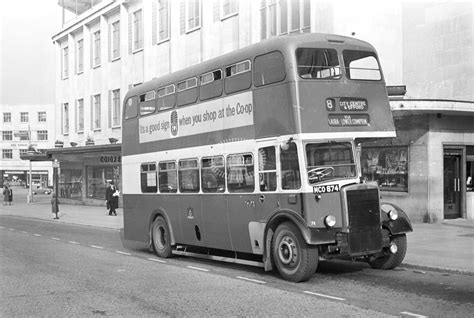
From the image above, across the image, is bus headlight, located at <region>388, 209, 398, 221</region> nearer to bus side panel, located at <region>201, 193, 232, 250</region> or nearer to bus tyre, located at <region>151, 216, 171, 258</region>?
bus side panel, located at <region>201, 193, 232, 250</region>

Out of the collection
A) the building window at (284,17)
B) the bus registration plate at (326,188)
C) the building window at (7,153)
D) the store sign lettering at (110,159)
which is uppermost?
the building window at (284,17)

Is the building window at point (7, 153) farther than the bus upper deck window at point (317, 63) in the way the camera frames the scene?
Yes

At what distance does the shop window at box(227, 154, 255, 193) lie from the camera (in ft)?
33.2

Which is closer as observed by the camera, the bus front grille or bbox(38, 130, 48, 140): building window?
the bus front grille

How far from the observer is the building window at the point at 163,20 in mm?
32156

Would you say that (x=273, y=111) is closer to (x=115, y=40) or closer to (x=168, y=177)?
(x=168, y=177)

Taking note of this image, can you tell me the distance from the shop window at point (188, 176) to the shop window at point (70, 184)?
30.3 metres

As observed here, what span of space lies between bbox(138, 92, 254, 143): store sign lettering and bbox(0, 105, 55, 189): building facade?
88.1 meters

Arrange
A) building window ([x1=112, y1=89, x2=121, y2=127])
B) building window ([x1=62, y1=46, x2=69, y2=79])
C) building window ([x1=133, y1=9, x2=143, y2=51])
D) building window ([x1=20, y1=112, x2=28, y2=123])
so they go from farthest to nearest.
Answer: building window ([x1=20, y1=112, x2=28, y2=123]) → building window ([x1=62, y1=46, x2=69, y2=79]) → building window ([x1=112, y1=89, x2=121, y2=127]) → building window ([x1=133, y1=9, x2=143, y2=51])

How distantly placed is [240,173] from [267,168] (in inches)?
35.4

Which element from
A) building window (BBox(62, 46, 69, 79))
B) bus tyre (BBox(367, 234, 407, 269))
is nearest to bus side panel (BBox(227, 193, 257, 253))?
bus tyre (BBox(367, 234, 407, 269))

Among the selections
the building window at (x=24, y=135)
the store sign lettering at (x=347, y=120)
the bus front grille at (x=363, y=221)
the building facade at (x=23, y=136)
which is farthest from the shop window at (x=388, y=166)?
the building window at (x=24, y=135)

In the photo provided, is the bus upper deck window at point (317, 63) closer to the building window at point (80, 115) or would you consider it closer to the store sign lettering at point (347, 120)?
the store sign lettering at point (347, 120)

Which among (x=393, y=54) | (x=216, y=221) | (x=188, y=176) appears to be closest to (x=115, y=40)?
(x=393, y=54)
